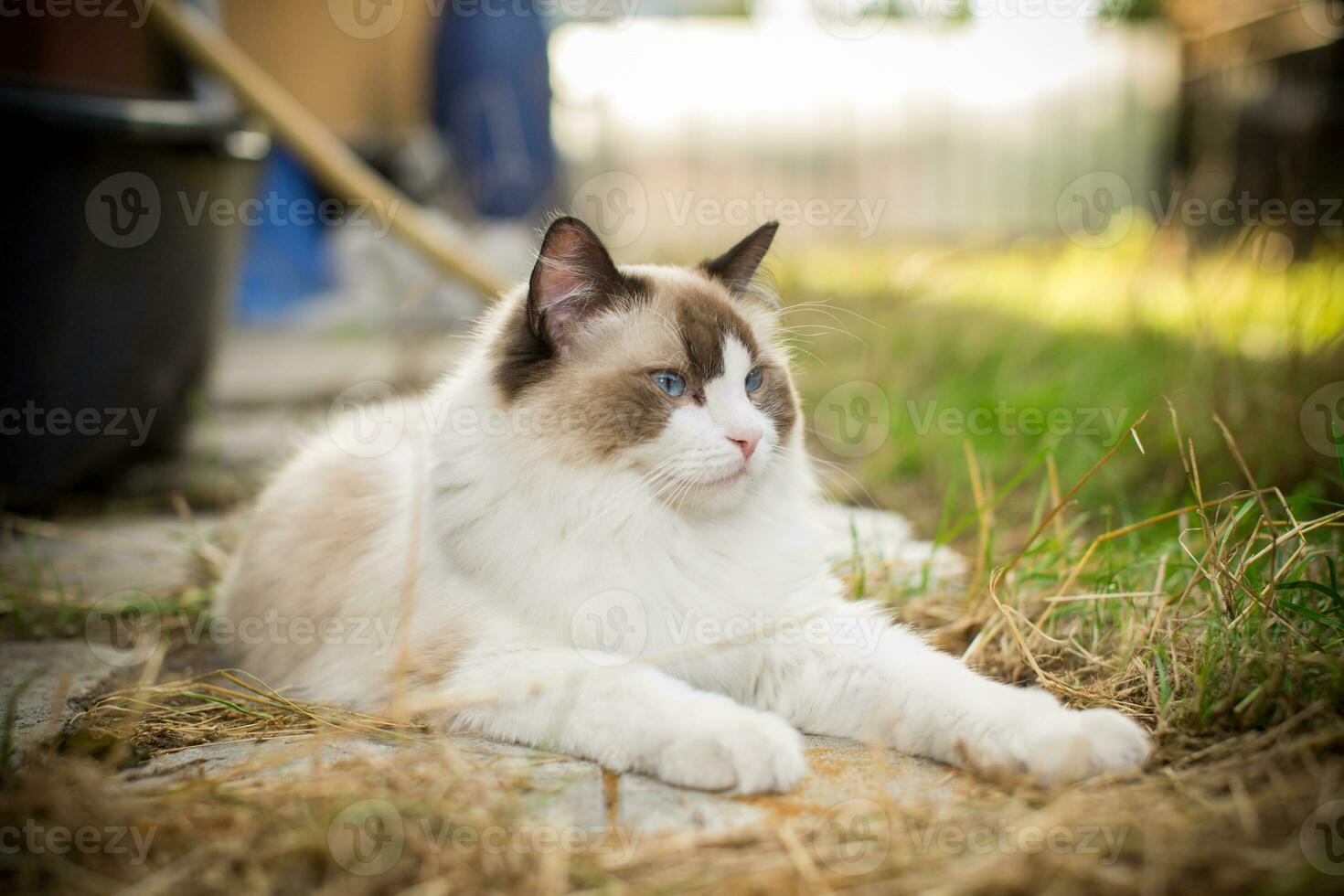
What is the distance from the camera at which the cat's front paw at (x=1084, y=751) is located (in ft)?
4.77

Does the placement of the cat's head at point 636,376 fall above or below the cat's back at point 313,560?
above

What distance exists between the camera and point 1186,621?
1806 mm

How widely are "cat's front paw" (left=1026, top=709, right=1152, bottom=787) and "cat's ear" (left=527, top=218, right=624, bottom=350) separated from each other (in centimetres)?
117

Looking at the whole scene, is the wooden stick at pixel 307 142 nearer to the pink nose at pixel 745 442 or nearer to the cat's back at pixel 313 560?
the cat's back at pixel 313 560

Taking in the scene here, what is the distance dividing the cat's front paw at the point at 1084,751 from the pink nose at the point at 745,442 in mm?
711

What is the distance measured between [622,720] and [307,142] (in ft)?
10.2

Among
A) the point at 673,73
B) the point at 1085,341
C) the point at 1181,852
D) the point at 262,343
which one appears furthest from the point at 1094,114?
the point at 1181,852

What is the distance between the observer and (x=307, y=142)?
12.2 ft

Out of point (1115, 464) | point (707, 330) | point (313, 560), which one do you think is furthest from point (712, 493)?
point (1115, 464)

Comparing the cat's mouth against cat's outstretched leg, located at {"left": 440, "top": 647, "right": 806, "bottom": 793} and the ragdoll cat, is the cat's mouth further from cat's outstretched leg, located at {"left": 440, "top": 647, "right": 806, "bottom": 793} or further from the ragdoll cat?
cat's outstretched leg, located at {"left": 440, "top": 647, "right": 806, "bottom": 793}

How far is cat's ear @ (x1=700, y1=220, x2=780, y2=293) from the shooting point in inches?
87.4

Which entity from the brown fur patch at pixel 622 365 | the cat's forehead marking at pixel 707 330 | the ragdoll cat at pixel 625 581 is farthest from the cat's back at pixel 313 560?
the cat's forehead marking at pixel 707 330

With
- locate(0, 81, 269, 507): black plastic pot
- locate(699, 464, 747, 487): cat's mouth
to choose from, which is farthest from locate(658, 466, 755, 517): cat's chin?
locate(0, 81, 269, 507): black plastic pot

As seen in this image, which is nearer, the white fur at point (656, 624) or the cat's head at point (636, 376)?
the white fur at point (656, 624)
